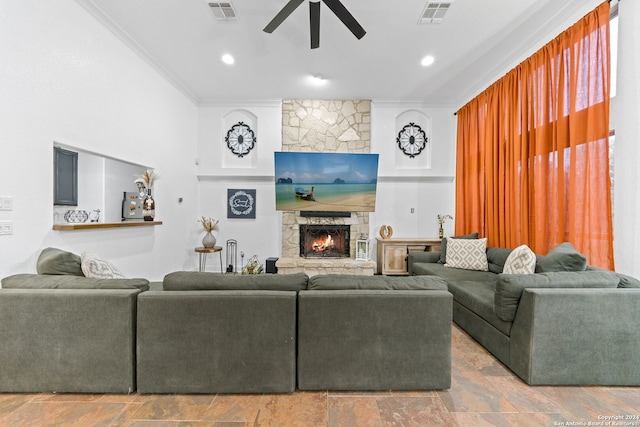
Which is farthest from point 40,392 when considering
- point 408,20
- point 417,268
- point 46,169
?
point 408,20

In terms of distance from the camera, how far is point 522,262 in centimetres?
271

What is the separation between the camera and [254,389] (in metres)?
1.81

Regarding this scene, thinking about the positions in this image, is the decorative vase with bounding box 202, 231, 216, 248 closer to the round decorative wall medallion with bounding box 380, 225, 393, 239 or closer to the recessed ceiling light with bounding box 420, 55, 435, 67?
the round decorative wall medallion with bounding box 380, 225, 393, 239

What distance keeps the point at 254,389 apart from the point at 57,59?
3.19 m

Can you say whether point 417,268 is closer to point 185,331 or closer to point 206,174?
point 185,331

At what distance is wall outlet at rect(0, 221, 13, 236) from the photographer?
2098 millimetres

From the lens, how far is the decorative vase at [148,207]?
3.78 meters

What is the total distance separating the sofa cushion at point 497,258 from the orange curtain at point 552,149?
17 centimetres

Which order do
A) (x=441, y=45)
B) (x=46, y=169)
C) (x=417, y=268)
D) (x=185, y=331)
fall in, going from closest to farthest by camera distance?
1. (x=185, y=331)
2. (x=46, y=169)
3. (x=441, y=45)
4. (x=417, y=268)

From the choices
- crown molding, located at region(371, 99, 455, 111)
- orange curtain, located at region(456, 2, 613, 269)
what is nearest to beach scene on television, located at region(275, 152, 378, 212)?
crown molding, located at region(371, 99, 455, 111)

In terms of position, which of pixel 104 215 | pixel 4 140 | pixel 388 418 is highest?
pixel 4 140

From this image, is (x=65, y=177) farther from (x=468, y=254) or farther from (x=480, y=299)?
(x=468, y=254)

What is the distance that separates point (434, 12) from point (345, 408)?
363 cm

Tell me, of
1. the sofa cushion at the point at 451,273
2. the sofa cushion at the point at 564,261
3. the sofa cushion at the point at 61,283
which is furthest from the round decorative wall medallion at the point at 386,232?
the sofa cushion at the point at 61,283
